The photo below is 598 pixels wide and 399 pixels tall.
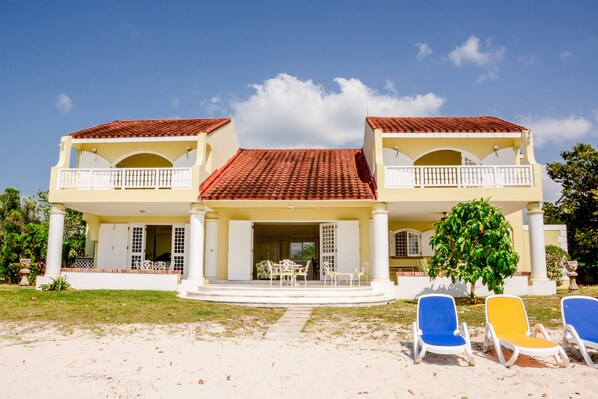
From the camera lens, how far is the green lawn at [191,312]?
32.0ft

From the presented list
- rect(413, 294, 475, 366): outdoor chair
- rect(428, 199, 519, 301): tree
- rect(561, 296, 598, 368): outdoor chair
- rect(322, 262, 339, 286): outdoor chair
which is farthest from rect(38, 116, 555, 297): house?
rect(561, 296, 598, 368): outdoor chair

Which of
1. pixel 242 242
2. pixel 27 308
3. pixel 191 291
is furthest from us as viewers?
pixel 242 242

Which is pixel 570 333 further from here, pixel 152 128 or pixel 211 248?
pixel 152 128

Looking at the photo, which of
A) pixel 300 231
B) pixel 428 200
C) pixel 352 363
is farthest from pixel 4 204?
pixel 352 363

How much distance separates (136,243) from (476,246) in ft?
42.7

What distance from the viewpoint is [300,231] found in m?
23.9

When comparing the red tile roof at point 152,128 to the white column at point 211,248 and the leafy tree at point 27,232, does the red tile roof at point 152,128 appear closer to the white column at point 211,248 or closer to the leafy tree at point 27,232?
the white column at point 211,248

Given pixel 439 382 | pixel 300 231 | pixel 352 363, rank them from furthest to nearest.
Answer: pixel 300 231
pixel 352 363
pixel 439 382

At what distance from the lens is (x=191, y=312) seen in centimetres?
1110

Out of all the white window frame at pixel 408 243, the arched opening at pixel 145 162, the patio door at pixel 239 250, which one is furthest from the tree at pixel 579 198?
the arched opening at pixel 145 162

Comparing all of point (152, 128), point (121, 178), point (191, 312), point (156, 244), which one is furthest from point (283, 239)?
point (191, 312)

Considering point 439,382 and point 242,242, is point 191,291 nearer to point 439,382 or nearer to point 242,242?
point 242,242

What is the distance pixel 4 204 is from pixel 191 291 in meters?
13.9

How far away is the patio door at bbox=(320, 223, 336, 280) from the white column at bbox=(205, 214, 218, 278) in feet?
13.3
